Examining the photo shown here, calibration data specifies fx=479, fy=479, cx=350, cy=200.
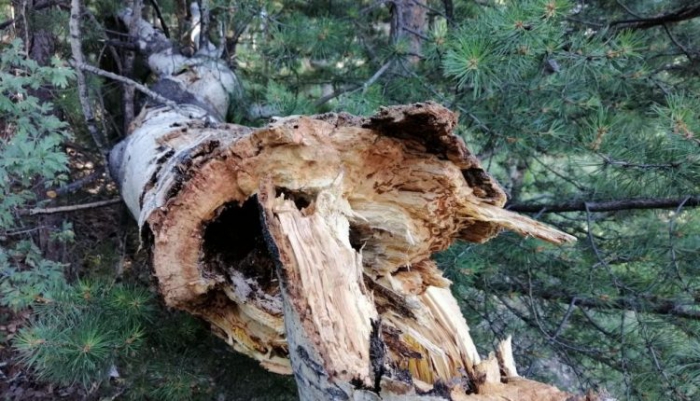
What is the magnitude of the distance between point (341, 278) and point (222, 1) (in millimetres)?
1689

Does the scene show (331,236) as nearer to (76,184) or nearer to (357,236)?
(357,236)

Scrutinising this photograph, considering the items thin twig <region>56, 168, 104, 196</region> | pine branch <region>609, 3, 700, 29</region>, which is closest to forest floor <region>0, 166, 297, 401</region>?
thin twig <region>56, 168, 104, 196</region>

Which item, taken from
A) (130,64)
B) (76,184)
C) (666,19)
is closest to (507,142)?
(666,19)

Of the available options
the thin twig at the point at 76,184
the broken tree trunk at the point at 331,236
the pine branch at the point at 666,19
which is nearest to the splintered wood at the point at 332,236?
the broken tree trunk at the point at 331,236

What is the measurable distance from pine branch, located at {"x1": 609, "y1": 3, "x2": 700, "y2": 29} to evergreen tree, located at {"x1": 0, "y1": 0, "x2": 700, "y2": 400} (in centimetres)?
1

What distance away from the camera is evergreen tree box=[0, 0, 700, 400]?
1729 millimetres

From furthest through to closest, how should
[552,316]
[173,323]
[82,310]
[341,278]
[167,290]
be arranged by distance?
1. [552,316]
2. [173,323]
3. [82,310]
4. [167,290]
5. [341,278]

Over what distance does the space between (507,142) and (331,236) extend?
4.52ft

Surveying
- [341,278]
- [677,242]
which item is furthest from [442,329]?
[677,242]

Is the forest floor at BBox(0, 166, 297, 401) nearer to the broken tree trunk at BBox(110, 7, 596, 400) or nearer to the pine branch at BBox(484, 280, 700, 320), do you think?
the broken tree trunk at BBox(110, 7, 596, 400)

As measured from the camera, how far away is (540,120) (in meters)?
2.28

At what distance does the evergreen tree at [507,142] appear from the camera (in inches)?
68.1

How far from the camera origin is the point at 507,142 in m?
2.33

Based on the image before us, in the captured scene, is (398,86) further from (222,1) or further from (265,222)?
(265,222)
